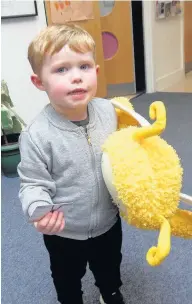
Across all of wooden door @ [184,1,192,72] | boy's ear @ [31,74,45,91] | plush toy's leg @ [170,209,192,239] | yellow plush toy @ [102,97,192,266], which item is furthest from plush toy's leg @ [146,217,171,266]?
wooden door @ [184,1,192,72]

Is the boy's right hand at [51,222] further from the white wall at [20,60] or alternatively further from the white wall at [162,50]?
the white wall at [162,50]

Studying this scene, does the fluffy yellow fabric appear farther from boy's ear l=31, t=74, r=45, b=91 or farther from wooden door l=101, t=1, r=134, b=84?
wooden door l=101, t=1, r=134, b=84

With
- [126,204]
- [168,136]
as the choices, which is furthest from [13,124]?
[126,204]

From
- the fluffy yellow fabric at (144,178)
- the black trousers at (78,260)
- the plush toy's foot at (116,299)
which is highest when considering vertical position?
the fluffy yellow fabric at (144,178)

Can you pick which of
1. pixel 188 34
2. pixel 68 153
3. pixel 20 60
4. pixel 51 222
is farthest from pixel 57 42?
pixel 188 34

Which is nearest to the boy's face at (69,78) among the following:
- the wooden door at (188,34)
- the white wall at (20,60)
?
the white wall at (20,60)

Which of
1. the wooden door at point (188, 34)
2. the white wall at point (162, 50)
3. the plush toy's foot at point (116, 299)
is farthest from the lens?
the wooden door at point (188, 34)

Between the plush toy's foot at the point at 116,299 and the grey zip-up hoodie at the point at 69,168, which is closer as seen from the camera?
the grey zip-up hoodie at the point at 69,168

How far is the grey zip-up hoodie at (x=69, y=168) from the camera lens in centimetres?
71

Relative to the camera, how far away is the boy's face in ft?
Result: 2.20

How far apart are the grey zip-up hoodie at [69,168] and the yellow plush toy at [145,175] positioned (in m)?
0.05

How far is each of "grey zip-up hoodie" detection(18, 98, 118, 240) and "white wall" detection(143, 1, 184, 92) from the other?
2621 millimetres

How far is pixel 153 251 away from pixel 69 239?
0.27 meters

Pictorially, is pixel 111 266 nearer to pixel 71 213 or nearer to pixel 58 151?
pixel 71 213
